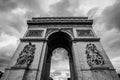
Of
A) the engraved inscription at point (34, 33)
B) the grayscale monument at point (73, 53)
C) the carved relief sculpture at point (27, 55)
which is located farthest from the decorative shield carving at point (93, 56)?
the engraved inscription at point (34, 33)

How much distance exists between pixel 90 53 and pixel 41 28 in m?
9.21

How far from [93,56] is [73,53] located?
2578 mm

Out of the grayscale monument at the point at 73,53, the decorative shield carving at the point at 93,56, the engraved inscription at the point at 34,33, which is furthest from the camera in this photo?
the engraved inscription at the point at 34,33

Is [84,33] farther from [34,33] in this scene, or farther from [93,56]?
[34,33]

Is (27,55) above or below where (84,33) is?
below

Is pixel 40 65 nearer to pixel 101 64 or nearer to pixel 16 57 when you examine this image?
pixel 16 57

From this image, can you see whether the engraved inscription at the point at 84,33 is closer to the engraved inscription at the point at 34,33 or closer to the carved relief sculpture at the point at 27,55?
the engraved inscription at the point at 34,33

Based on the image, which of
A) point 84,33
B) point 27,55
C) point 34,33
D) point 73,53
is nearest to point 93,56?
point 73,53

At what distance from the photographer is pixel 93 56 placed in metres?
7.58

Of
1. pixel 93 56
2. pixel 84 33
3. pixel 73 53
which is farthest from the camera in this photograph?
pixel 84 33

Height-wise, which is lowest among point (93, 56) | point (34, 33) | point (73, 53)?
point (93, 56)

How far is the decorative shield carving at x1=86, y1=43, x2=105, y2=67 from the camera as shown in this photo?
7094mm

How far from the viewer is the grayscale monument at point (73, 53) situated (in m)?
6.43

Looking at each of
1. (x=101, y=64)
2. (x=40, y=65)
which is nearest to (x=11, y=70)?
(x=40, y=65)
